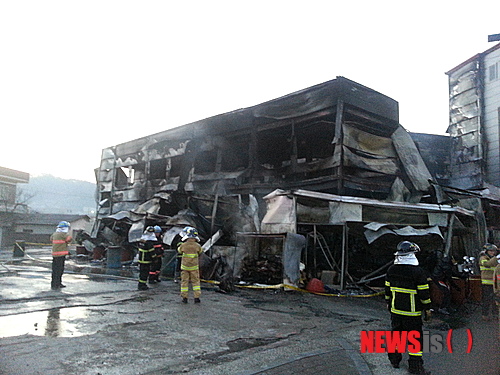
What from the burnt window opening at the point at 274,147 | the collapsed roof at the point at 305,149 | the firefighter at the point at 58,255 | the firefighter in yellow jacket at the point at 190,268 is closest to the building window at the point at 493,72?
the collapsed roof at the point at 305,149

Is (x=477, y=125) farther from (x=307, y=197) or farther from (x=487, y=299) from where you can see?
(x=487, y=299)

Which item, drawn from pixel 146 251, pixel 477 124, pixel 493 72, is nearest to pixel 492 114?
pixel 477 124

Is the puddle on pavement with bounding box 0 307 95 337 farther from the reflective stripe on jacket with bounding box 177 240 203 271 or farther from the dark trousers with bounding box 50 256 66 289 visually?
the dark trousers with bounding box 50 256 66 289

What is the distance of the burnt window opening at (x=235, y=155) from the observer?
18875 millimetres

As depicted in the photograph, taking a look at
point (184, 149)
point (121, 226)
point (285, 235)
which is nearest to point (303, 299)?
point (285, 235)

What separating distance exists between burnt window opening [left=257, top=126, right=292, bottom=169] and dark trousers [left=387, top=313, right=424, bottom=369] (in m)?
12.7

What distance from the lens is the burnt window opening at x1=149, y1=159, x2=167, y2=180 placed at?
23359 mm

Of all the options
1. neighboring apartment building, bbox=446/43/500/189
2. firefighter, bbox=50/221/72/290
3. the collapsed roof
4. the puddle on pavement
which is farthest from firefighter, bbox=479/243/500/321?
neighboring apartment building, bbox=446/43/500/189

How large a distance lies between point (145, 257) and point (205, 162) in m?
11.4

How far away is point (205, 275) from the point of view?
39.6 feet

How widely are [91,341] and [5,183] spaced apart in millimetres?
42092

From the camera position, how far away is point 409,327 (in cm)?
442

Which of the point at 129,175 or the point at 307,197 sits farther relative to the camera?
the point at 129,175

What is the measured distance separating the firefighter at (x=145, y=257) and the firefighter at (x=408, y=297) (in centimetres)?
708
